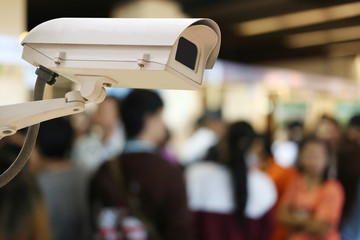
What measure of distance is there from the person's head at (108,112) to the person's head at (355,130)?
1698mm

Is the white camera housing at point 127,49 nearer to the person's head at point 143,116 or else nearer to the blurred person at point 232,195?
the person's head at point 143,116

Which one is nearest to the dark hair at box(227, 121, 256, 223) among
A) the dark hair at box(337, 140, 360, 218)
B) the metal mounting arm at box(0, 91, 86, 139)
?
the dark hair at box(337, 140, 360, 218)

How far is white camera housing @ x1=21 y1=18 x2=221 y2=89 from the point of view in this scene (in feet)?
2.01

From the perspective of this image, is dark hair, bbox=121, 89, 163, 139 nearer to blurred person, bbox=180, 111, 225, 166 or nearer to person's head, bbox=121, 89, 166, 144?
person's head, bbox=121, 89, 166, 144

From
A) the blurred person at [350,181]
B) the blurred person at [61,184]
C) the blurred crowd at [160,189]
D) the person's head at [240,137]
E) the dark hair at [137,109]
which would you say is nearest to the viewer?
the blurred crowd at [160,189]

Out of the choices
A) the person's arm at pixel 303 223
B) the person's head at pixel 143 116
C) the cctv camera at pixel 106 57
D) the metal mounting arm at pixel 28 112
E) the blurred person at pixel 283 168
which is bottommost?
the person's arm at pixel 303 223

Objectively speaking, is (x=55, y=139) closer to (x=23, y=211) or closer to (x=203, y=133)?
(x=23, y=211)

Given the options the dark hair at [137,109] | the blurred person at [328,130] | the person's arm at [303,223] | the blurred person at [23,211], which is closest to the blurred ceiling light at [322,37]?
the blurred person at [328,130]

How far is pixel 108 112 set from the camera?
3.49m

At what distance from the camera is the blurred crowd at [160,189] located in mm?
1901

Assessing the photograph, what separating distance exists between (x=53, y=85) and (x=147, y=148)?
137cm

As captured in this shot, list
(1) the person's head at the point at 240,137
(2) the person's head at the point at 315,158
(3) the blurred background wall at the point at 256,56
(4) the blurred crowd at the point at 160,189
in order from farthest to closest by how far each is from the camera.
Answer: (3) the blurred background wall at the point at 256,56 → (2) the person's head at the point at 315,158 → (1) the person's head at the point at 240,137 → (4) the blurred crowd at the point at 160,189

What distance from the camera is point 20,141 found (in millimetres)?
2102

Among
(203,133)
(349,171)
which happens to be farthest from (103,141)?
(349,171)
